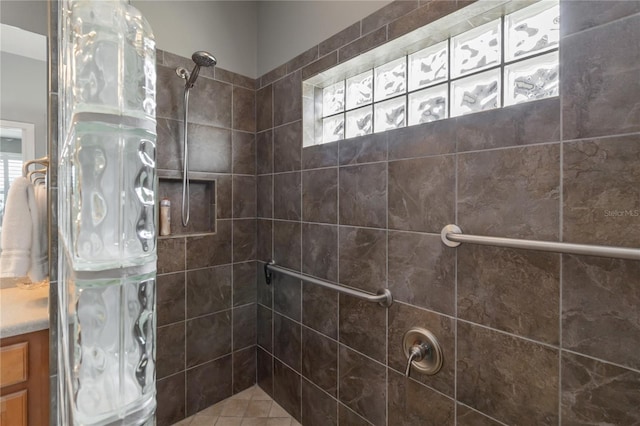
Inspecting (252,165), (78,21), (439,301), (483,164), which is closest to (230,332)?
(252,165)

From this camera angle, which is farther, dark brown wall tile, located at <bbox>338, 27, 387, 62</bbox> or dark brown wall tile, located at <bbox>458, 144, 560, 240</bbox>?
dark brown wall tile, located at <bbox>338, 27, 387, 62</bbox>

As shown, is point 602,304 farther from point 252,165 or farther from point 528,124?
point 252,165

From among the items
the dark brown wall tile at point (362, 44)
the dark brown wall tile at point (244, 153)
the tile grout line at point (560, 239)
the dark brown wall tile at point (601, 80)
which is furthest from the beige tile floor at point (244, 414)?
the dark brown wall tile at point (362, 44)

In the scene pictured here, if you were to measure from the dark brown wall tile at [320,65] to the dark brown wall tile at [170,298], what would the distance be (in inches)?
53.1

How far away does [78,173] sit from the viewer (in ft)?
0.99

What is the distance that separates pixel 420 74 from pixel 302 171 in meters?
0.75

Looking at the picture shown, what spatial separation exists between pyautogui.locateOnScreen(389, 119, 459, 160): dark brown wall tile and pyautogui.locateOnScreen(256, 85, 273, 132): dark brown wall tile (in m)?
0.96

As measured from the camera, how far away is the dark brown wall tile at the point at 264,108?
6.00 feet

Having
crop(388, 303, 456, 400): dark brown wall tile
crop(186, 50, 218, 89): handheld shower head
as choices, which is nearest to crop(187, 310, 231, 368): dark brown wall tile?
crop(388, 303, 456, 400): dark brown wall tile

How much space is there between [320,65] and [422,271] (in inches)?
45.4

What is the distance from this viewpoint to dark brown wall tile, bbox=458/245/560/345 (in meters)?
0.81

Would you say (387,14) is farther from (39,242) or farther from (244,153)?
(39,242)

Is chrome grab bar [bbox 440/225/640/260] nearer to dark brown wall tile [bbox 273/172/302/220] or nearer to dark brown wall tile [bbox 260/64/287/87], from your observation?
dark brown wall tile [bbox 273/172/302/220]

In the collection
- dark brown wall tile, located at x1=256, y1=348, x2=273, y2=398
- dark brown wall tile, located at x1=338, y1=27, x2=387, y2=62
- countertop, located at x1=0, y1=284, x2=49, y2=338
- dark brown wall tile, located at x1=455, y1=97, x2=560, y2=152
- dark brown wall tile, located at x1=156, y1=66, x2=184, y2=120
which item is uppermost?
dark brown wall tile, located at x1=338, y1=27, x2=387, y2=62
